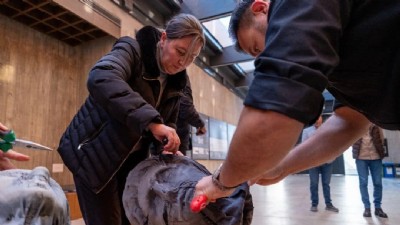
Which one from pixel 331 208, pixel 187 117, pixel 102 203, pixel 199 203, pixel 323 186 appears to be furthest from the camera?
pixel 323 186

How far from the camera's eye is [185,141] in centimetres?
255

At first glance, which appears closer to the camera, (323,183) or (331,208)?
(331,208)

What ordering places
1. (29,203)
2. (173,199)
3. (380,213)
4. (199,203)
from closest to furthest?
1. (29,203)
2. (199,203)
3. (173,199)
4. (380,213)

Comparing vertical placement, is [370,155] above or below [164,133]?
below

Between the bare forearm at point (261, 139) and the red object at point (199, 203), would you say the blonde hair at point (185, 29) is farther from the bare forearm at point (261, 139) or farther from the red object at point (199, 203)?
the bare forearm at point (261, 139)

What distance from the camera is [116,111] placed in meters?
1.14

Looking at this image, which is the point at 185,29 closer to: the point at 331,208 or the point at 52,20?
the point at 331,208

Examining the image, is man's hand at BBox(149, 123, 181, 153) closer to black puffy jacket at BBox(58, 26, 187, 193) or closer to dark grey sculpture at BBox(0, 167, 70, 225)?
black puffy jacket at BBox(58, 26, 187, 193)

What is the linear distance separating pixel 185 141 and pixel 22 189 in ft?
6.82

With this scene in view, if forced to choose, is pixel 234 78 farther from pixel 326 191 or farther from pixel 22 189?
pixel 22 189

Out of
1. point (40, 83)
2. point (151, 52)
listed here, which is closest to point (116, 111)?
point (151, 52)

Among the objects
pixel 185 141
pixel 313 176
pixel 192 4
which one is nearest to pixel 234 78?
pixel 192 4

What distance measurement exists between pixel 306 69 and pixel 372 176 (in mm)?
3685

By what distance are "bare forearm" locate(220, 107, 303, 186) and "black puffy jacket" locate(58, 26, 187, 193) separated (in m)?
0.61
